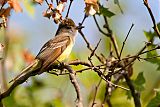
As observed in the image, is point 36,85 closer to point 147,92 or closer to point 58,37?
point 58,37

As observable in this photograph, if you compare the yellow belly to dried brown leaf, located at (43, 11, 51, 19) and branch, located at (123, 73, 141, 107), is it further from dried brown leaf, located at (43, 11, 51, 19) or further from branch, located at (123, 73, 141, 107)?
dried brown leaf, located at (43, 11, 51, 19)

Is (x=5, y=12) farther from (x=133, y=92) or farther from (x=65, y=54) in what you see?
(x=133, y=92)

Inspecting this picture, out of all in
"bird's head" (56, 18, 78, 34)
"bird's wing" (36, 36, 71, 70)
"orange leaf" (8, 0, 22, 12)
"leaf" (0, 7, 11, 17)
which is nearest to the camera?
"leaf" (0, 7, 11, 17)

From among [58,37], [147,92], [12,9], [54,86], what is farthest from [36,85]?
[12,9]

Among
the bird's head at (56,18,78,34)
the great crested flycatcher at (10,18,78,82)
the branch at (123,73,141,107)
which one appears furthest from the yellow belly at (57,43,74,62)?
the branch at (123,73,141,107)

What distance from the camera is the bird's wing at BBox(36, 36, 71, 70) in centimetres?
490

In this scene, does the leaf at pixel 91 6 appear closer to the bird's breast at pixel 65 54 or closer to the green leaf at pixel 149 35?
the bird's breast at pixel 65 54

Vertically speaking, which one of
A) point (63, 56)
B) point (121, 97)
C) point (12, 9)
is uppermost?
point (12, 9)

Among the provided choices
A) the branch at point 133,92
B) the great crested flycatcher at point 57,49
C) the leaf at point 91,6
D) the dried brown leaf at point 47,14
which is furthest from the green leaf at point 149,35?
the dried brown leaf at point 47,14

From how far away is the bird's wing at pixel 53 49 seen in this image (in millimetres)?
4898

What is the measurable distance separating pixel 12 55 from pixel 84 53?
880mm

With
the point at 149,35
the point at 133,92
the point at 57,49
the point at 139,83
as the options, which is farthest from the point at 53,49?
the point at 149,35

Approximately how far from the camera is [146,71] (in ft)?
25.3

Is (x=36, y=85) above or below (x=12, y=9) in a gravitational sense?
below
